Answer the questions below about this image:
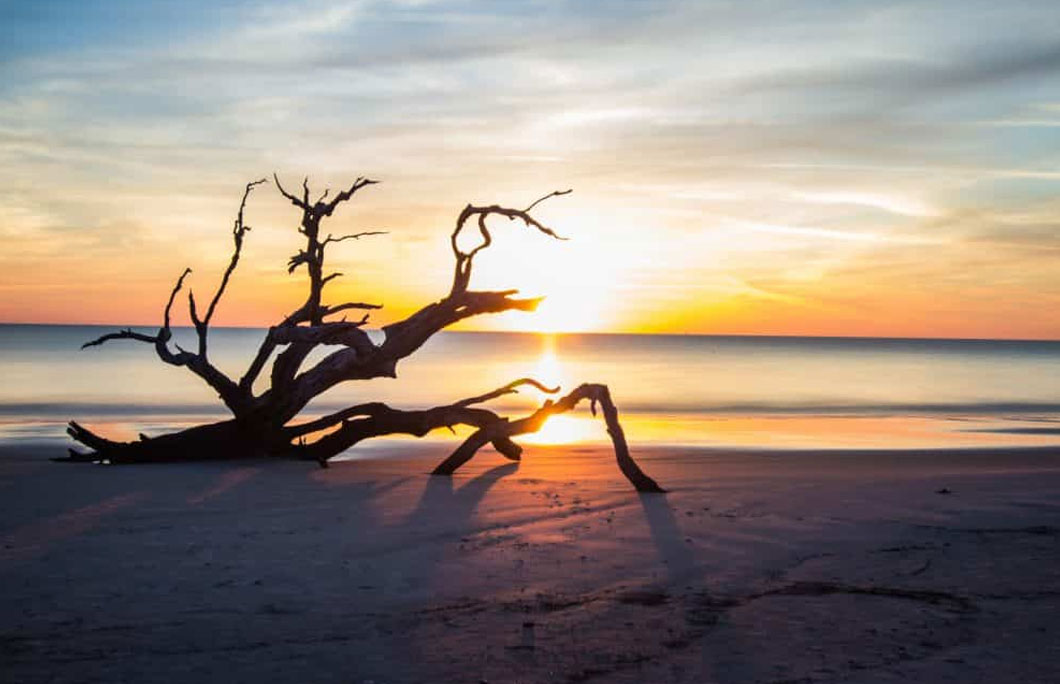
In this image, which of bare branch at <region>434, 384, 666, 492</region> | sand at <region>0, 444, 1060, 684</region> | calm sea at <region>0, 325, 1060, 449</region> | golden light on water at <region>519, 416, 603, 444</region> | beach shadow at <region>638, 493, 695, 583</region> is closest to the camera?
sand at <region>0, 444, 1060, 684</region>

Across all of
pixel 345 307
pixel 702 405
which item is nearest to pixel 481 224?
pixel 345 307

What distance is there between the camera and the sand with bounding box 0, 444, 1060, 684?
210 inches

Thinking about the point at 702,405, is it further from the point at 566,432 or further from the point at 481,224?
the point at 481,224

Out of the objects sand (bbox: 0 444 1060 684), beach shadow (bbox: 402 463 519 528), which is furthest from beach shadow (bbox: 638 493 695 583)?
beach shadow (bbox: 402 463 519 528)

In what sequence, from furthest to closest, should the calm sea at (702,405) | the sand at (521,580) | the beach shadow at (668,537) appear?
1. the calm sea at (702,405)
2. the beach shadow at (668,537)
3. the sand at (521,580)

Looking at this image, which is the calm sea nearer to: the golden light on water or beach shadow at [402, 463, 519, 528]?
the golden light on water

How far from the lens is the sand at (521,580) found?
17.5 feet

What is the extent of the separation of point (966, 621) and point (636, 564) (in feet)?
7.76

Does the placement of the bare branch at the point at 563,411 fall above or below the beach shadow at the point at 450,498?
above

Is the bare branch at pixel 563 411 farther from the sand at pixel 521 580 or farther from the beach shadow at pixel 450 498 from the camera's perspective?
the sand at pixel 521 580

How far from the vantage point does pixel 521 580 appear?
23.3ft

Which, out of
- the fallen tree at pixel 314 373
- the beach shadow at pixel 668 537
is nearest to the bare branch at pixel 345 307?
the fallen tree at pixel 314 373

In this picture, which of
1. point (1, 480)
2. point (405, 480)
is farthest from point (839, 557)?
point (1, 480)

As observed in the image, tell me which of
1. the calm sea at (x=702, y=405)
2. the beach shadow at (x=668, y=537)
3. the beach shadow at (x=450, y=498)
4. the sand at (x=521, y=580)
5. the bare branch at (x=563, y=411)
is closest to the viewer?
the sand at (x=521, y=580)
